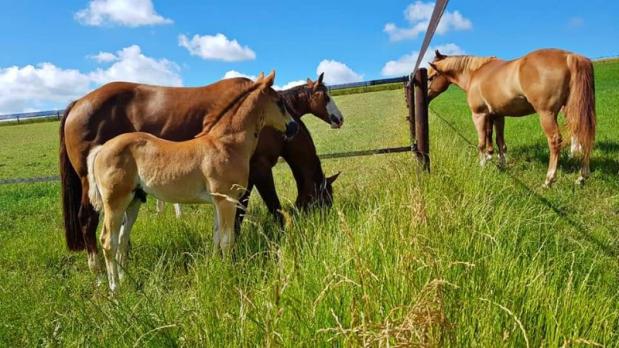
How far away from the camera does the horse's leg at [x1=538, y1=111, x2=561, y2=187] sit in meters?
6.23

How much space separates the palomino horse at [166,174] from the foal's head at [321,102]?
294cm

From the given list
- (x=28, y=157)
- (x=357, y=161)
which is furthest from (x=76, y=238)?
(x=28, y=157)

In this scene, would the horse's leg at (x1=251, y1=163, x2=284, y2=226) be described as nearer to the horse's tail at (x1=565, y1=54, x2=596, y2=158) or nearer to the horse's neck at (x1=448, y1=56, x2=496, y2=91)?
the horse's tail at (x1=565, y1=54, x2=596, y2=158)

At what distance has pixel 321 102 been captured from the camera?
6711 mm

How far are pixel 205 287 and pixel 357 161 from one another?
24.9 feet

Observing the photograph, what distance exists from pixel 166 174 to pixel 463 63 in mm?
7785

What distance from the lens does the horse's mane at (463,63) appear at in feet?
30.2

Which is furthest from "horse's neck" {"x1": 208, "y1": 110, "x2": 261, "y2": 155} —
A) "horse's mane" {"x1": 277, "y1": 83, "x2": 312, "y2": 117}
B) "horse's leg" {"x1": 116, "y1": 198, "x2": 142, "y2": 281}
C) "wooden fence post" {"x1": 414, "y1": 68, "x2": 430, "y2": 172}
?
"horse's mane" {"x1": 277, "y1": 83, "x2": 312, "y2": 117}

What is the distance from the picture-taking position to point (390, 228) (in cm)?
263

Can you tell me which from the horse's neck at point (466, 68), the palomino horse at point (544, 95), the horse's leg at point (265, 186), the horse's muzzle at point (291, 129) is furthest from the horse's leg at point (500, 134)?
the horse's muzzle at point (291, 129)

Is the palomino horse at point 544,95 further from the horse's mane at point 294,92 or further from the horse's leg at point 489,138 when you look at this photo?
the horse's mane at point 294,92

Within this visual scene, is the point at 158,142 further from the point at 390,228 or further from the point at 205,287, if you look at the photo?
the point at 390,228

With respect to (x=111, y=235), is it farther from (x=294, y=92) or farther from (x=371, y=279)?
(x=294, y=92)

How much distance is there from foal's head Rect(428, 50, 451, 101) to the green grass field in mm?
4913
